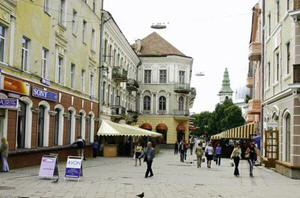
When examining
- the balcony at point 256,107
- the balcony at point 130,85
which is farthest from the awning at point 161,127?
the balcony at point 256,107

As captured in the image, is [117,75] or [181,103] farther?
[181,103]

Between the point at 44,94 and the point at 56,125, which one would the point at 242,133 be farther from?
the point at 44,94

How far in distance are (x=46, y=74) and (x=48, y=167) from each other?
996 cm

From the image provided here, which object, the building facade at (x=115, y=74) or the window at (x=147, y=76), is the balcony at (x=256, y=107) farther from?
the window at (x=147, y=76)

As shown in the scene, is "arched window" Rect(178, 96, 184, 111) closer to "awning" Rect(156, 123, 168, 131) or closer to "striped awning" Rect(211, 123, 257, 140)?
"awning" Rect(156, 123, 168, 131)

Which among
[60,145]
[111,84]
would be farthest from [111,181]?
[111,84]

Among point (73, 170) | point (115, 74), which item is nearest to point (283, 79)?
point (73, 170)

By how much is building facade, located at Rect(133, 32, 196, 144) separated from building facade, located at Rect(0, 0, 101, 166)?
29.5m

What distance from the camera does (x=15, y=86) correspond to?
68.1ft

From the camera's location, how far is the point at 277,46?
1014 inches

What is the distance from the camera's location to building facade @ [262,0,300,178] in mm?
21141

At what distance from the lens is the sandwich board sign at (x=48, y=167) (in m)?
16.8

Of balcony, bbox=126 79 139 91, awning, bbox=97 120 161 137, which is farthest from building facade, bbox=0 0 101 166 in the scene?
balcony, bbox=126 79 139 91

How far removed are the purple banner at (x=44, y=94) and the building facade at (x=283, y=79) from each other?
11742 millimetres
